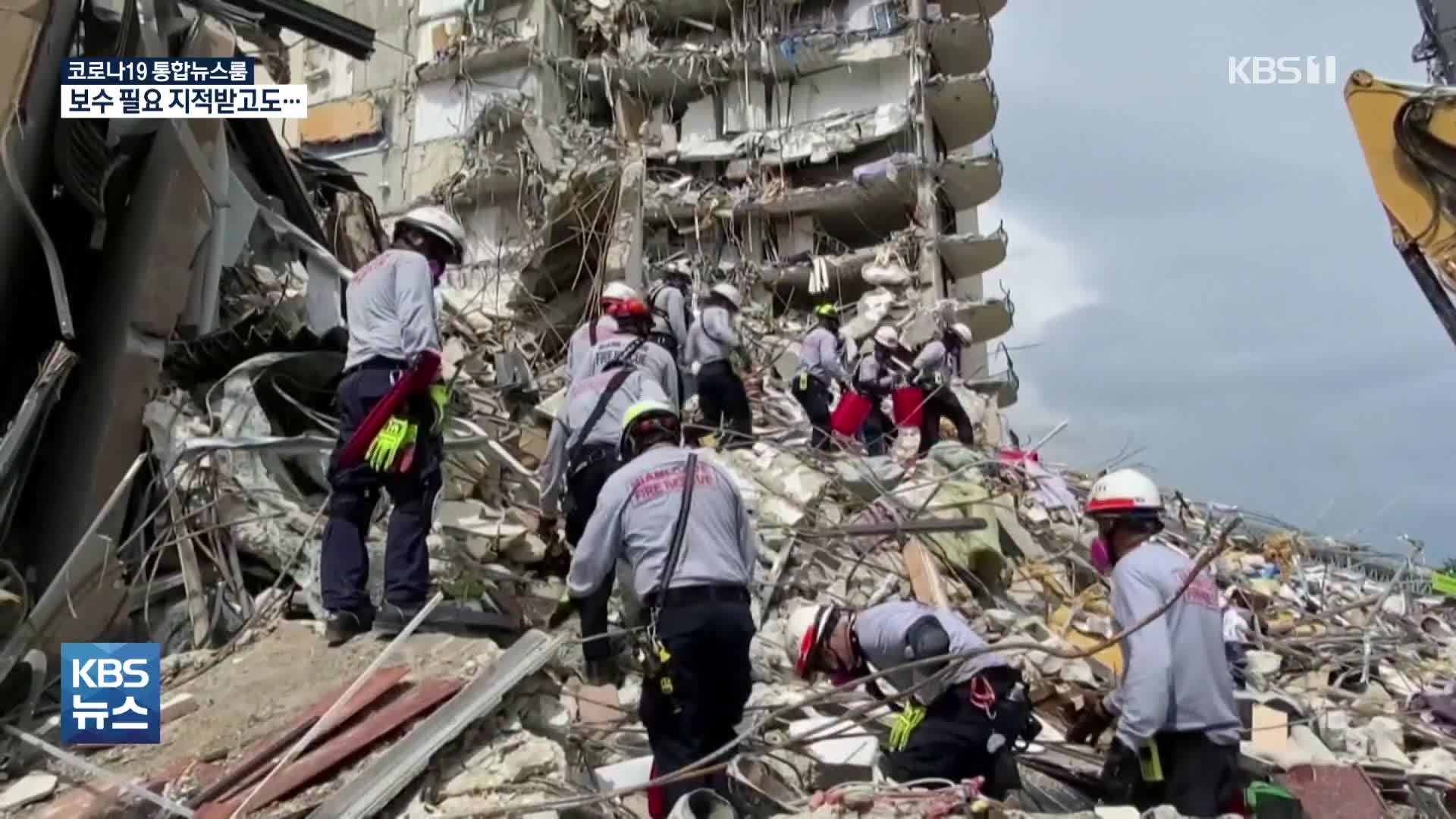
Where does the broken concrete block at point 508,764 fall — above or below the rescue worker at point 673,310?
below

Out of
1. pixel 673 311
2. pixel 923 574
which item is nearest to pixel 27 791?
pixel 923 574

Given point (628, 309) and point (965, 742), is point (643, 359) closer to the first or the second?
point (628, 309)

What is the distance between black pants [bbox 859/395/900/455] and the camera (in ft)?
28.8

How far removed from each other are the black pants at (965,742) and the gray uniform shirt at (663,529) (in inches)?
31.0

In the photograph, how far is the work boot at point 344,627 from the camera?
12.7ft

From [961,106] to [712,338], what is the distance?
16.3 m

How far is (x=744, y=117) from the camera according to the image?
70.7 ft

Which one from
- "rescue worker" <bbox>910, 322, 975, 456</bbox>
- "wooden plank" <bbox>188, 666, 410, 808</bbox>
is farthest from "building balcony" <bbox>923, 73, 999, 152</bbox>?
"wooden plank" <bbox>188, 666, 410, 808</bbox>

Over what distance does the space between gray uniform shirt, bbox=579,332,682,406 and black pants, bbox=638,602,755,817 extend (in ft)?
5.99

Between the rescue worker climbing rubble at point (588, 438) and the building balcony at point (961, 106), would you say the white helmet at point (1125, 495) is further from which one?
the building balcony at point (961, 106)

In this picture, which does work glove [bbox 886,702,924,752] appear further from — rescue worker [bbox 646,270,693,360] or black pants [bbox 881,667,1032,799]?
rescue worker [bbox 646,270,693,360]

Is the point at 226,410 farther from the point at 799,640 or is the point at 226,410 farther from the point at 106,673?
the point at 799,640

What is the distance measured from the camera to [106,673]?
3750 mm

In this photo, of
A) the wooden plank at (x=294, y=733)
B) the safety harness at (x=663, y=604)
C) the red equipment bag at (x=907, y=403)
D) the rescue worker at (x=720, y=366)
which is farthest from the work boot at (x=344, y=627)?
the red equipment bag at (x=907, y=403)
